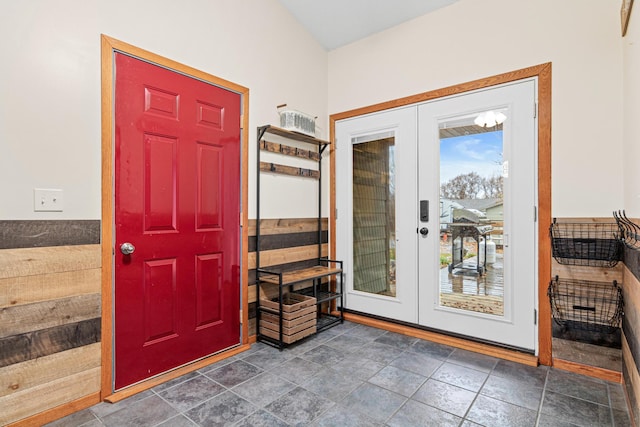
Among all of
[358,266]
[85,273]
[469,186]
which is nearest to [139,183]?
[85,273]

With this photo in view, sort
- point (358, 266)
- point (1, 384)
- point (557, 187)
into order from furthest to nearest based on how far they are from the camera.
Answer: point (358, 266) < point (557, 187) < point (1, 384)

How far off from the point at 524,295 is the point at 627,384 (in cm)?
75

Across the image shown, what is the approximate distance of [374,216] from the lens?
3467mm

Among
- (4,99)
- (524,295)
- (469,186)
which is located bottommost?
(524,295)

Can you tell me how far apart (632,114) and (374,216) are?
2082mm

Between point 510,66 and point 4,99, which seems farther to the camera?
point 510,66

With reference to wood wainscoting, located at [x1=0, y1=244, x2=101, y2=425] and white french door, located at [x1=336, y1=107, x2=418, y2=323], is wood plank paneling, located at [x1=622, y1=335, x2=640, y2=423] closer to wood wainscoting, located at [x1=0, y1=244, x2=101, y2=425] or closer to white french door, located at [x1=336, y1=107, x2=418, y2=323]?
white french door, located at [x1=336, y1=107, x2=418, y2=323]

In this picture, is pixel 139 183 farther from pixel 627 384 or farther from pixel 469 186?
pixel 627 384

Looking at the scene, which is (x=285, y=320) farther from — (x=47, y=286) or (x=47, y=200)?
→ (x=47, y=200)

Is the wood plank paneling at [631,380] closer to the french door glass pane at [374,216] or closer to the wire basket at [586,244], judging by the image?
the wire basket at [586,244]

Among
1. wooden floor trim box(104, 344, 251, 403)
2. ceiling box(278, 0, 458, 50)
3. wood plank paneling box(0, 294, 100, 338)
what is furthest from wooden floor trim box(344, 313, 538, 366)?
ceiling box(278, 0, 458, 50)

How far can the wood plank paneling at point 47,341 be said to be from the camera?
5.54 ft

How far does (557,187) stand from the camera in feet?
7.92

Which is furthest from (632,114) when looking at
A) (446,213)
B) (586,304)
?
(446,213)
